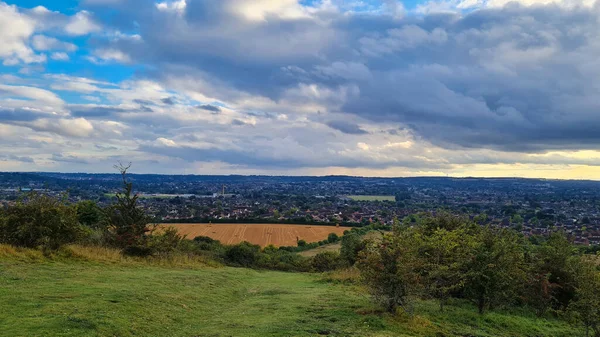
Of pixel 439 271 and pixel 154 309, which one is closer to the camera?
pixel 154 309

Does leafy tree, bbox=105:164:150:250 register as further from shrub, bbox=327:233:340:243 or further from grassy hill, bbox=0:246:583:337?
shrub, bbox=327:233:340:243

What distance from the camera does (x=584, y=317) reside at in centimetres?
1797

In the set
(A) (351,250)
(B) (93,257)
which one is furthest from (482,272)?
(A) (351,250)

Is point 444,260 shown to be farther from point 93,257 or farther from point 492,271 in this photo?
point 93,257

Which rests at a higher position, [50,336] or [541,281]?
[50,336]

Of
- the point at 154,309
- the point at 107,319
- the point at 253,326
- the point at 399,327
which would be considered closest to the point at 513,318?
the point at 399,327

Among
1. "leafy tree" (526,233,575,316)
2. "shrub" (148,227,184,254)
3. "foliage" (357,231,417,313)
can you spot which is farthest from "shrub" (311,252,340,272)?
"foliage" (357,231,417,313)

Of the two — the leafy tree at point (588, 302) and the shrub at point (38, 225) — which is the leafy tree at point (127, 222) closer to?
the shrub at point (38, 225)

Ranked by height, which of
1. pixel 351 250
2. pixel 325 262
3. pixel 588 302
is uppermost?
pixel 588 302

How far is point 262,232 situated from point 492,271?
73.0 m

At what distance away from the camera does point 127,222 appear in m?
31.8

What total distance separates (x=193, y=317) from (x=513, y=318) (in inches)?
605

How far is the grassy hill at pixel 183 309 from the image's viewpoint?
480 inches

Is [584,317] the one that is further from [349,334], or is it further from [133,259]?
[133,259]
